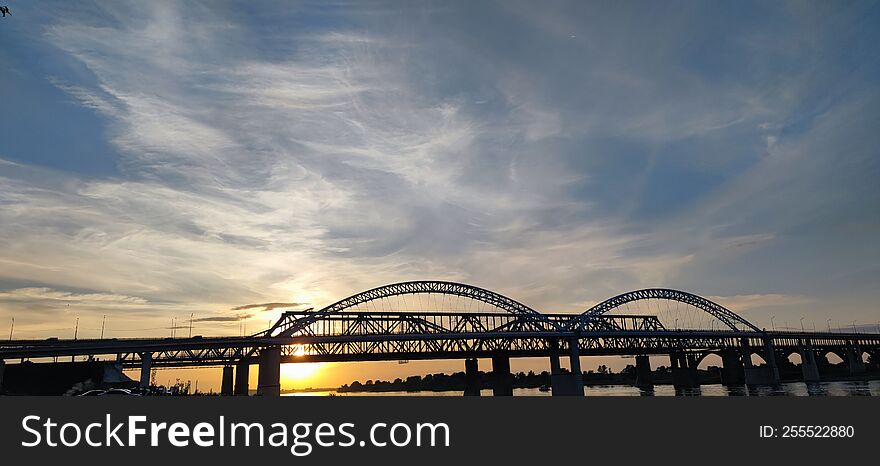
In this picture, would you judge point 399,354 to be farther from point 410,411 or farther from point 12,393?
point 410,411

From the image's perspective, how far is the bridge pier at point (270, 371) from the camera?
11715cm

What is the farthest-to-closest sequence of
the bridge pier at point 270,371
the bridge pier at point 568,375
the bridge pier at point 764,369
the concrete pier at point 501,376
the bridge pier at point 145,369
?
the bridge pier at point 764,369 → the concrete pier at point 501,376 → the bridge pier at point 568,375 → the bridge pier at point 270,371 → the bridge pier at point 145,369

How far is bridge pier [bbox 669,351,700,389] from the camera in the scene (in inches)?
7682

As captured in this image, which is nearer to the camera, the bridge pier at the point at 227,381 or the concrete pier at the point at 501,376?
the bridge pier at the point at 227,381

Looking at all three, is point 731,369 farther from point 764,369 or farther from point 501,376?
point 501,376

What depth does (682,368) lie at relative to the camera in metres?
197

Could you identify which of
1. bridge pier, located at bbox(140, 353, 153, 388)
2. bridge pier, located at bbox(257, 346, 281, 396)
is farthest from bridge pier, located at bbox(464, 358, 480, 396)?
bridge pier, located at bbox(140, 353, 153, 388)

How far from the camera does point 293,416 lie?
20625 mm

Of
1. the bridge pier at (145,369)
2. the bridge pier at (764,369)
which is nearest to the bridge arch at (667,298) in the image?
the bridge pier at (764,369)

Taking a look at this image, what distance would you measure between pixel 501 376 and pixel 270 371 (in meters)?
60.4

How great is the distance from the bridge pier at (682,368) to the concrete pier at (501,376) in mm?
75853

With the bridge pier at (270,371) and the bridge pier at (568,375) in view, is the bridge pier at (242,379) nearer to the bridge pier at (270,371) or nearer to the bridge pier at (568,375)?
the bridge pier at (270,371)

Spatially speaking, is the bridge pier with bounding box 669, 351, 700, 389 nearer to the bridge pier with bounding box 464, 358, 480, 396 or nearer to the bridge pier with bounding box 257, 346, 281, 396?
the bridge pier with bounding box 464, 358, 480, 396

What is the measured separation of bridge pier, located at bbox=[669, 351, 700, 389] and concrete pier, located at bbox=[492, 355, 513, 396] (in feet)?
249
